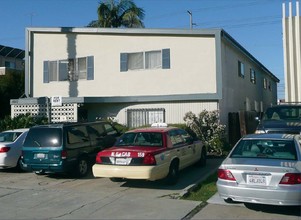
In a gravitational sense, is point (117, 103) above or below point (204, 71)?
below

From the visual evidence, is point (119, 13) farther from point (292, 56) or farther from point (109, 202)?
point (109, 202)

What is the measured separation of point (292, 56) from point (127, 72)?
817cm

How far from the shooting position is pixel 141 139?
10.2 meters

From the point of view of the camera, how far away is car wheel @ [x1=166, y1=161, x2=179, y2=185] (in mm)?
9789

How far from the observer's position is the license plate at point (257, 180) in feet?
22.2

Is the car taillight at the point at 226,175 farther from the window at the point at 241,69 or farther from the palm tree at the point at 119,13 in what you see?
the palm tree at the point at 119,13

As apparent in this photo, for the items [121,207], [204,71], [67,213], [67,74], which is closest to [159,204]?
[121,207]

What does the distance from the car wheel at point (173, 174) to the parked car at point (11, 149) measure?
19.0ft

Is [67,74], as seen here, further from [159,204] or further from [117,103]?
[159,204]

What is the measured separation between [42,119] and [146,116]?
195 inches

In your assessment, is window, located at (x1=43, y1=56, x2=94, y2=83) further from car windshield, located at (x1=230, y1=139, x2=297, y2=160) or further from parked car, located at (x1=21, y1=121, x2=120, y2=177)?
car windshield, located at (x1=230, y1=139, x2=297, y2=160)

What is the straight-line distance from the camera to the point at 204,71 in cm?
1755

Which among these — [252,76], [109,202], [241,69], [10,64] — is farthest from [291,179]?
[10,64]

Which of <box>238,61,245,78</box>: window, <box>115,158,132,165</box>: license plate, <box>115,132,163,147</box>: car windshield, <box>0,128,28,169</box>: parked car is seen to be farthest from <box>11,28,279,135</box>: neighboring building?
<box>115,158,132,165</box>: license plate
